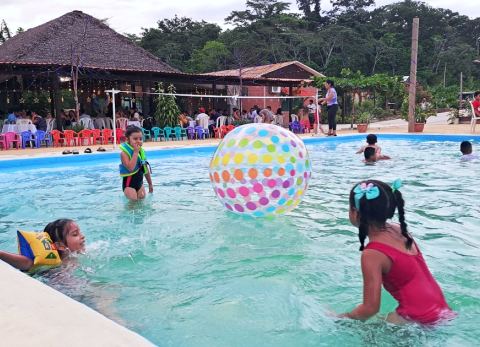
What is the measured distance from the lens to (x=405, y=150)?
1320 centimetres

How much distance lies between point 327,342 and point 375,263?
61 cm

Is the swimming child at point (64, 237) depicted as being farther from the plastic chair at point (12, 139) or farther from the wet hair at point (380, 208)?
the plastic chair at point (12, 139)

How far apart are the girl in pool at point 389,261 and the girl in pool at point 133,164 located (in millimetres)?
3801

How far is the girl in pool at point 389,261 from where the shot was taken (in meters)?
2.38

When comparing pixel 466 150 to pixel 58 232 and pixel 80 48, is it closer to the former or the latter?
pixel 58 232

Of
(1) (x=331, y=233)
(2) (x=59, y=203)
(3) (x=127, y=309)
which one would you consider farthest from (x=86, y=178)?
(3) (x=127, y=309)

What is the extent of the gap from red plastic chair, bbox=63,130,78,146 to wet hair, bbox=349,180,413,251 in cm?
1282

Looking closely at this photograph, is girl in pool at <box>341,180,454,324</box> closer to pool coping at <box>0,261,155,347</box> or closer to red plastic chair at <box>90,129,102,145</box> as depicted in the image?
pool coping at <box>0,261,155,347</box>

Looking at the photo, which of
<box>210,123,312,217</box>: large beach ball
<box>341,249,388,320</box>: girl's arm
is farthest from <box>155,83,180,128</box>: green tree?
<box>341,249,388,320</box>: girl's arm

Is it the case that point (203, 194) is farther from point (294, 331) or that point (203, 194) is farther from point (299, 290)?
point (294, 331)

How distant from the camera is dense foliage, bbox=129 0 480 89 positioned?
44.2 metres

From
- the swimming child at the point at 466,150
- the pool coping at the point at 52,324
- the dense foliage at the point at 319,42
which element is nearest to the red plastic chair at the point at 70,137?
the swimming child at the point at 466,150

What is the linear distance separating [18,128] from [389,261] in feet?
45.1

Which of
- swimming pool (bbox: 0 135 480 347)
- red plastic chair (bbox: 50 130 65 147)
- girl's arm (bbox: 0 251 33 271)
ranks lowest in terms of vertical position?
swimming pool (bbox: 0 135 480 347)
